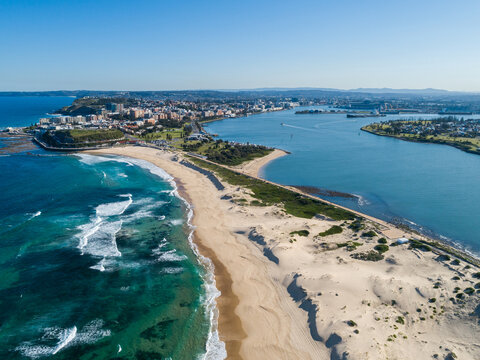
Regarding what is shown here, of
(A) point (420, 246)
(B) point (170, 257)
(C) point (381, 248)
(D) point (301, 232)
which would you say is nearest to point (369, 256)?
(C) point (381, 248)

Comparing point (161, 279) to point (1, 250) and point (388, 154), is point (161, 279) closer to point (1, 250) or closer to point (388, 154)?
point (1, 250)

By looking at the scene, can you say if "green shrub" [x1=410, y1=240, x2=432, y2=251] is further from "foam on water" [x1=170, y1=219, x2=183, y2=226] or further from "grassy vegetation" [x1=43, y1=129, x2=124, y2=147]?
"grassy vegetation" [x1=43, y1=129, x2=124, y2=147]

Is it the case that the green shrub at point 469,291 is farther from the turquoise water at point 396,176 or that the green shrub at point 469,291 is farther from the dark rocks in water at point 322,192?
the dark rocks in water at point 322,192

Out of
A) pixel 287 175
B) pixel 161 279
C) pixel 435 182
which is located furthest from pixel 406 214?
pixel 161 279

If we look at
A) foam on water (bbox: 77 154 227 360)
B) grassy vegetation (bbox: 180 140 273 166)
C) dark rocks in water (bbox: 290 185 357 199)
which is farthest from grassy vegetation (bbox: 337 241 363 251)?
grassy vegetation (bbox: 180 140 273 166)

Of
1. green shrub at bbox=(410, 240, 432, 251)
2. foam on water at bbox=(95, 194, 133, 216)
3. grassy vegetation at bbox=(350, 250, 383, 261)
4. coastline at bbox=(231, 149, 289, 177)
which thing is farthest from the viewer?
coastline at bbox=(231, 149, 289, 177)

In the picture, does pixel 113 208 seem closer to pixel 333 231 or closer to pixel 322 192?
pixel 333 231
